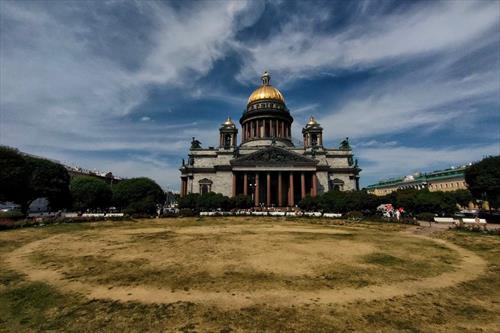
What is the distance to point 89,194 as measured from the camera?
52406 millimetres

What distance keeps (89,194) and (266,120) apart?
151 feet

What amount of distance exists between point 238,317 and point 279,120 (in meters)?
70.2

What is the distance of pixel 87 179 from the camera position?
55906 millimetres

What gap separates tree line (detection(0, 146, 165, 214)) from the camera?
1491 inches

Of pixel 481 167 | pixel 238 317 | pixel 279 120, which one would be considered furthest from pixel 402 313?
pixel 279 120

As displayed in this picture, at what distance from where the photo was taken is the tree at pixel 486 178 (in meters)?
37.7

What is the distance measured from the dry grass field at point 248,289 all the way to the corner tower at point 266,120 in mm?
58148

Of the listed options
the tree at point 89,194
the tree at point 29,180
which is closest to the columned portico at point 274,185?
the tree at point 89,194

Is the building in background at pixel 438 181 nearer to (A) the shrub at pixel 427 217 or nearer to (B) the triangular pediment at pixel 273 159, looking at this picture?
(B) the triangular pediment at pixel 273 159

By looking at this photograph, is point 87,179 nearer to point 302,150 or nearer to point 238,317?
point 302,150

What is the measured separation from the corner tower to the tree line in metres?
30.9

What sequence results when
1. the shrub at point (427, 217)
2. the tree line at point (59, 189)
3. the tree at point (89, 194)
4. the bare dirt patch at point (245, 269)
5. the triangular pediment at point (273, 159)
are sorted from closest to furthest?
1. the bare dirt patch at point (245, 269)
2. the shrub at point (427, 217)
3. the tree line at point (59, 189)
4. the tree at point (89, 194)
5. the triangular pediment at point (273, 159)

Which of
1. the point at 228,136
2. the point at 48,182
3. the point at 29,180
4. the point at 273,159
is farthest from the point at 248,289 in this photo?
the point at 228,136

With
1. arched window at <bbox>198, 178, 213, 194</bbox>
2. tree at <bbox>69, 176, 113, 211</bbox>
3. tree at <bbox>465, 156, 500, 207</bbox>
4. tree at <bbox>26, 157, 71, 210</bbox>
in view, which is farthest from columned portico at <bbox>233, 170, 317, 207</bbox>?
tree at <bbox>26, 157, 71, 210</bbox>
